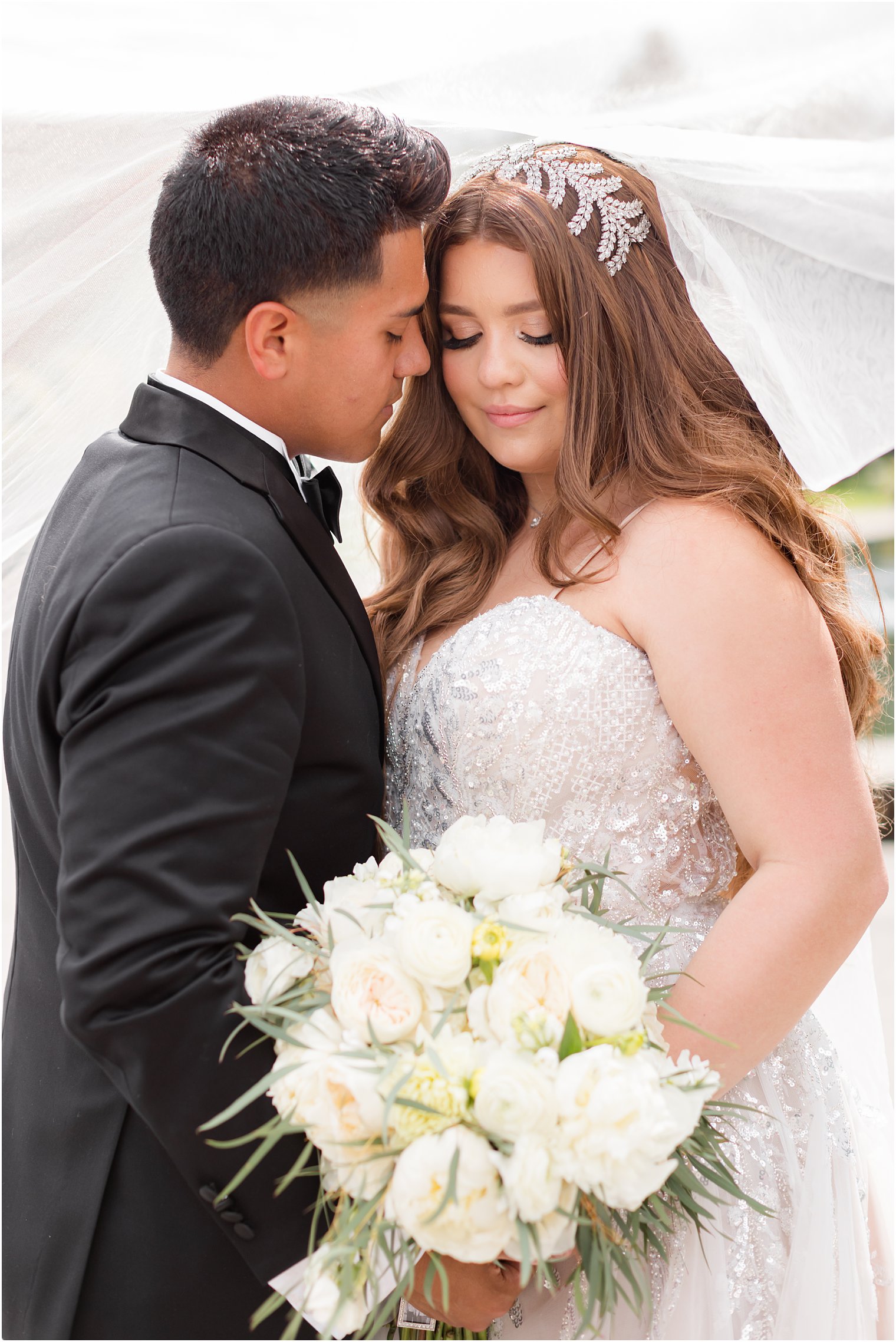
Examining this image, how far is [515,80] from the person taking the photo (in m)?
2.35

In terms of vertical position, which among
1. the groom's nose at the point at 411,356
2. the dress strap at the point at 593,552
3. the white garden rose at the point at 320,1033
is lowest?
the white garden rose at the point at 320,1033

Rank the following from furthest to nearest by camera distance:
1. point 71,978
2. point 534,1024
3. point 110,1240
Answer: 1. point 110,1240
2. point 71,978
3. point 534,1024

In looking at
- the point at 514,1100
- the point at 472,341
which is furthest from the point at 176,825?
the point at 472,341

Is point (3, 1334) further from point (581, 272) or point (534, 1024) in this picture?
point (581, 272)

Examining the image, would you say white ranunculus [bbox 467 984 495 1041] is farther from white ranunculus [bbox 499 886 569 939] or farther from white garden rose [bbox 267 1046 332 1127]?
white garden rose [bbox 267 1046 332 1127]

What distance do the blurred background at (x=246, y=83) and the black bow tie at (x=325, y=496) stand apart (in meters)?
0.67

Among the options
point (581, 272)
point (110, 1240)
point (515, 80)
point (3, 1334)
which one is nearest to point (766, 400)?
point (581, 272)

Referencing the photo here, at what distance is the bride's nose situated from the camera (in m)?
2.61

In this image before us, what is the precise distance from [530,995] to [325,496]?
4.19 feet

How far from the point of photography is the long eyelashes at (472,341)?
8.55ft

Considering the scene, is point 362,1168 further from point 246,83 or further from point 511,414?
point 246,83

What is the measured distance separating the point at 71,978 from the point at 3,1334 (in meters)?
1.05

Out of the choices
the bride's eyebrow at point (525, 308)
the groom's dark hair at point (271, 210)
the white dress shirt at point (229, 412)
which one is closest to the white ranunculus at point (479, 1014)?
the white dress shirt at point (229, 412)

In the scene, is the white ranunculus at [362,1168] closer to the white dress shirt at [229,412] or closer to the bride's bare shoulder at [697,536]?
the white dress shirt at [229,412]
